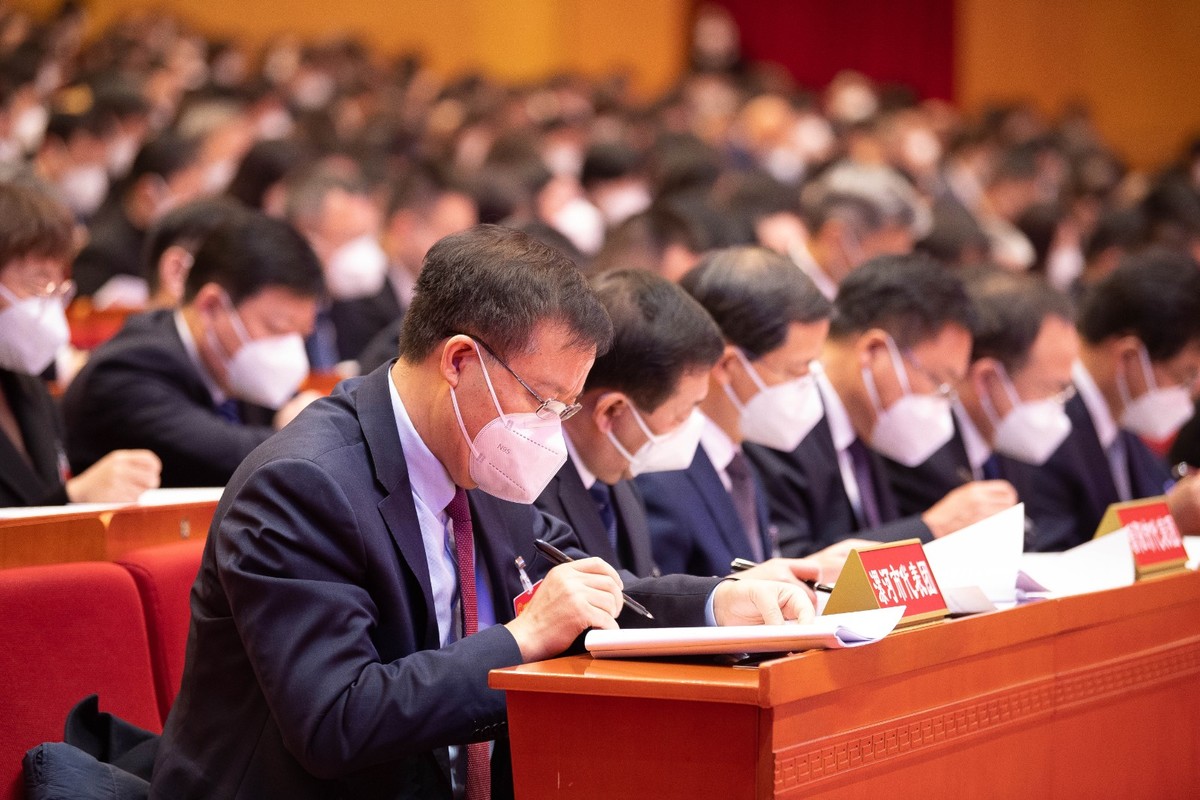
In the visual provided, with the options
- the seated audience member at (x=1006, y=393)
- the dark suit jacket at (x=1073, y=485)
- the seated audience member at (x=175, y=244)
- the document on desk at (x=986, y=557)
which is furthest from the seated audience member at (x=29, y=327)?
the dark suit jacket at (x=1073, y=485)

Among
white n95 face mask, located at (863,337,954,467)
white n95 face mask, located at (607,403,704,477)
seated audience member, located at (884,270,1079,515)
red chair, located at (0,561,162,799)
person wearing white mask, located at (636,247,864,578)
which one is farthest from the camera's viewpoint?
seated audience member, located at (884,270,1079,515)

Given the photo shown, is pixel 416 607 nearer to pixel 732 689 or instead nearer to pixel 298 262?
pixel 732 689

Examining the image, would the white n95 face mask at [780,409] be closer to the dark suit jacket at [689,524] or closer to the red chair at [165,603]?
the dark suit jacket at [689,524]

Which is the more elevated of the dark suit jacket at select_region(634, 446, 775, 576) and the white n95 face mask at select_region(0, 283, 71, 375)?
the white n95 face mask at select_region(0, 283, 71, 375)

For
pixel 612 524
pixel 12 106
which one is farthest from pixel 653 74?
pixel 612 524

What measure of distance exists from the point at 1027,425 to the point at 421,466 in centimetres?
217

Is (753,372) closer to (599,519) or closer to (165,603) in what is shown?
(599,519)

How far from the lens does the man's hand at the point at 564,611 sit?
1819 millimetres

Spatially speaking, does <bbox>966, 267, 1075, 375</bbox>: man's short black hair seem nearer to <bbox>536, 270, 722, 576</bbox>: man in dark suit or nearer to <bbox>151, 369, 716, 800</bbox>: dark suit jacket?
<bbox>536, 270, 722, 576</bbox>: man in dark suit

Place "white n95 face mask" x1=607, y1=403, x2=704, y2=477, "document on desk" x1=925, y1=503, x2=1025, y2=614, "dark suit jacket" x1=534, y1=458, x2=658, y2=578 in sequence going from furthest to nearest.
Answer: "white n95 face mask" x1=607, y1=403, x2=704, y2=477, "dark suit jacket" x1=534, y1=458, x2=658, y2=578, "document on desk" x1=925, y1=503, x2=1025, y2=614

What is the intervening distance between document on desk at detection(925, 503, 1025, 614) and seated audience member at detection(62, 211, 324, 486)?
5.75ft

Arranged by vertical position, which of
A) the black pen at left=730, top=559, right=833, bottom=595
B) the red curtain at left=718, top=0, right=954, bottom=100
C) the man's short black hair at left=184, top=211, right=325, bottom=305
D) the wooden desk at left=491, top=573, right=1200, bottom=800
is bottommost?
the wooden desk at left=491, top=573, right=1200, bottom=800

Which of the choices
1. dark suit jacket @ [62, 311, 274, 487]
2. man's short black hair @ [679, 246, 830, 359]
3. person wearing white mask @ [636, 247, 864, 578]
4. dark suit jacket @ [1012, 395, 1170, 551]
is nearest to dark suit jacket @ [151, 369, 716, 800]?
person wearing white mask @ [636, 247, 864, 578]

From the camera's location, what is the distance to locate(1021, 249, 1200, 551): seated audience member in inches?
153
